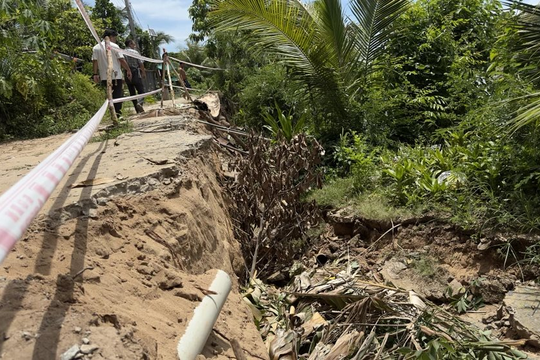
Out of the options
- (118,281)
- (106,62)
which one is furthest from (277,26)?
(118,281)

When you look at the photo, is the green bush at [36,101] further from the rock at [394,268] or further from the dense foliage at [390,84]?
the rock at [394,268]

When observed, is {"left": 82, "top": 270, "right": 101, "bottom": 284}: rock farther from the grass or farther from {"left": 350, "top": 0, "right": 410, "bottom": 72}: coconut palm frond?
{"left": 350, "top": 0, "right": 410, "bottom": 72}: coconut palm frond

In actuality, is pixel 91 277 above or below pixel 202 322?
above

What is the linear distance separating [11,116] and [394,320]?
6672 millimetres

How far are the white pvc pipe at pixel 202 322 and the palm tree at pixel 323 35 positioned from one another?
5.34 m

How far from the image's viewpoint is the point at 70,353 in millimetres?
1452

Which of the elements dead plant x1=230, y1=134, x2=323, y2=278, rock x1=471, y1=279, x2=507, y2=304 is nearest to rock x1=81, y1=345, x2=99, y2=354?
dead plant x1=230, y1=134, x2=323, y2=278

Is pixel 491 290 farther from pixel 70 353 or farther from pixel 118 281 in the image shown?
pixel 70 353

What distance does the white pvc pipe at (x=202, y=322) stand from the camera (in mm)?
1886

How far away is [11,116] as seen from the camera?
24.3ft

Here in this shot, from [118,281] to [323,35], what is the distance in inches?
237

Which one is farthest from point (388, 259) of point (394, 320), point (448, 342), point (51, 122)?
point (51, 122)

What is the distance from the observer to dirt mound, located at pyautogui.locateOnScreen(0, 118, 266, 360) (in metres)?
1.55

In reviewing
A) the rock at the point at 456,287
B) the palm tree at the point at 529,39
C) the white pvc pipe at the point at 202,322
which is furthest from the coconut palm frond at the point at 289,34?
the white pvc pipe at the point at 202,322
